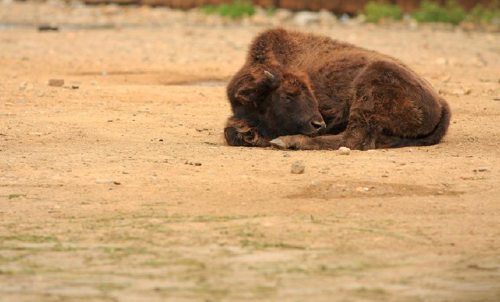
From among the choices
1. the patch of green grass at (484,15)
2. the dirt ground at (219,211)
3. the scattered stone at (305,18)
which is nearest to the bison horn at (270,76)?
the dirt ground at (219,211)

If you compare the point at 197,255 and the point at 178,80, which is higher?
the point at 197,255

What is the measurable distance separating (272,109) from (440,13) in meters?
16.2

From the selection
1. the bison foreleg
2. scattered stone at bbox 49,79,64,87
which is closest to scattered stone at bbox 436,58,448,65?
scattered stone at bbox 49,79,64,87

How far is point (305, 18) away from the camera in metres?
26.3

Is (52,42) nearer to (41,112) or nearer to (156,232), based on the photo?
(41,112)

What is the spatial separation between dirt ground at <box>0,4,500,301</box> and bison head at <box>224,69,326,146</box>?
29cm

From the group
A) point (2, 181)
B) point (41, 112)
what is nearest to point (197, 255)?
point (2, 181)

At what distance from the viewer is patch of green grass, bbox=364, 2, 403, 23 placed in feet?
81.5

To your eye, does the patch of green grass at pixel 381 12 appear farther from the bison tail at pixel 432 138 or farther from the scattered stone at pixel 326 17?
the bison tail at pixel 432 138

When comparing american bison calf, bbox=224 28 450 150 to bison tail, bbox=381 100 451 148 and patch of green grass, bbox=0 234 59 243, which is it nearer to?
bison tail, bbox=381 100 451 148

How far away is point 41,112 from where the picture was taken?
1014 centimetres

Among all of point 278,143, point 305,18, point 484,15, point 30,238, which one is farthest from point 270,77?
point 305,18

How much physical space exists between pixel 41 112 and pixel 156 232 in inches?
185

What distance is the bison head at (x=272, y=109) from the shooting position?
8.59m
